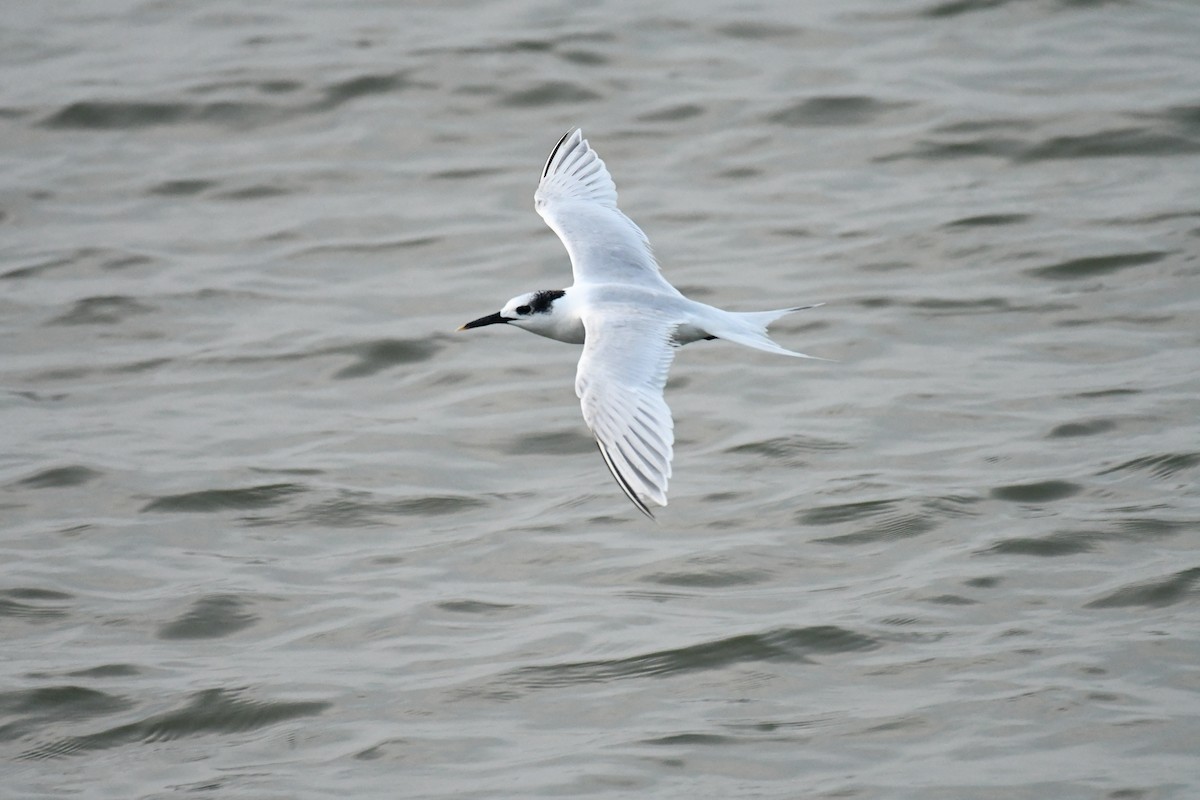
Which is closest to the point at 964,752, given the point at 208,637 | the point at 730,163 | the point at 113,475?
the point at 208,637

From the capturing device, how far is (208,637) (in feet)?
22.6

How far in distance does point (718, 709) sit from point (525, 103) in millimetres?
6297

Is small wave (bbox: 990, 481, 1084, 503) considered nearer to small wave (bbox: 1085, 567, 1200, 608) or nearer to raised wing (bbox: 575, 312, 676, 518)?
small wave (bbox: 1085, 567, 1200, 608)

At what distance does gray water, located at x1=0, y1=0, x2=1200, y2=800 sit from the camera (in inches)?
240

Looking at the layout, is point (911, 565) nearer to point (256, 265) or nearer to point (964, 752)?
point (964, 752)

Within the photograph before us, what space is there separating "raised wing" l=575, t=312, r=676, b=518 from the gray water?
3.99 feet

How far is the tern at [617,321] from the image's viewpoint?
5.24 m

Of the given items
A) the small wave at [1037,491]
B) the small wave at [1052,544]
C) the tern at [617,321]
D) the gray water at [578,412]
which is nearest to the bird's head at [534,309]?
the tern at [617,321]

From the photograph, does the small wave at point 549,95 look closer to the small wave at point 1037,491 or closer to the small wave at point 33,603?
the small wave at point 1037,491

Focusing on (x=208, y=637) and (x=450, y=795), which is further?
(x=208, y=637)

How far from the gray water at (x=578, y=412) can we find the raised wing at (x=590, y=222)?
1128 millimetres

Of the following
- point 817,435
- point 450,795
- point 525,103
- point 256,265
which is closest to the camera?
point 450,795

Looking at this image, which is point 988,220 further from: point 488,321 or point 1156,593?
point 488,321

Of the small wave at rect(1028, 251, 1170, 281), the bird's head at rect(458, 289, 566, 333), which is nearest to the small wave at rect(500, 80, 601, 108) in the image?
the small wave at rect(1028, 251, 1170, 281)
